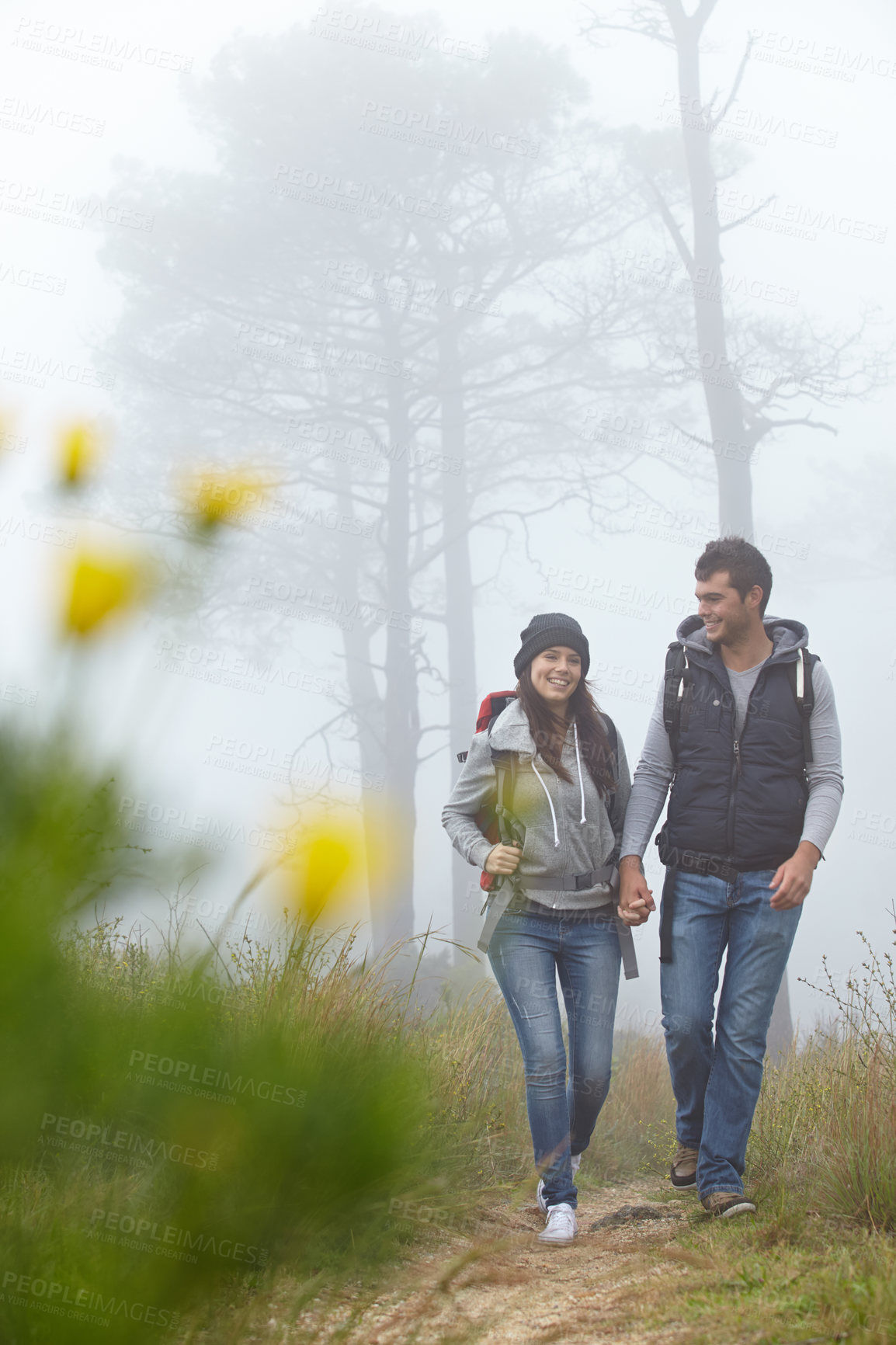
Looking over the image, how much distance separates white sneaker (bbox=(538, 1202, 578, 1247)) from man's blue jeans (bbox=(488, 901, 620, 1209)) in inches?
1.6

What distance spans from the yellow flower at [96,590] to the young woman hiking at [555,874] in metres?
1.93

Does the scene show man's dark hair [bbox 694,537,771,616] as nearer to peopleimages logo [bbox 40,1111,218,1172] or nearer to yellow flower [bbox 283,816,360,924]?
yellow flower [bbox 283,816,360,924]

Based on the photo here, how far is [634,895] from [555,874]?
0.26m

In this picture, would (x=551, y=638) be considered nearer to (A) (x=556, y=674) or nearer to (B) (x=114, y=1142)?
(A) (x=556, y=674)

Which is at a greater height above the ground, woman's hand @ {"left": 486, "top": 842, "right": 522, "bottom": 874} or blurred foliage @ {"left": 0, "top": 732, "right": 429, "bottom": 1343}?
woman's hand @ {"left": 486, "top": 842, "right": 522, "bottom": 874}

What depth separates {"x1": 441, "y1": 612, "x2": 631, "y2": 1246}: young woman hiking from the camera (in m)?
3.55

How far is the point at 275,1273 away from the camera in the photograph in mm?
2686

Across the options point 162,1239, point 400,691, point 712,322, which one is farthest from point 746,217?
point 162,1239

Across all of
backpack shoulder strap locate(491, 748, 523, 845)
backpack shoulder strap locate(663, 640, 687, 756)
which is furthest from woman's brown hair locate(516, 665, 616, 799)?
backpack shoulder strap locate(663, 640, 687, 756)

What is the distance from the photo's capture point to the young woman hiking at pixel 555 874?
3.55m

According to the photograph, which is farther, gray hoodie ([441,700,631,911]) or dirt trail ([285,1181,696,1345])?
gray hoodie ([441,700,631,911])

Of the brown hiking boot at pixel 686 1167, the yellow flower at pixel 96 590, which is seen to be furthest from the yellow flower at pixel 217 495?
the brown hiking boot at pixel 686 1167

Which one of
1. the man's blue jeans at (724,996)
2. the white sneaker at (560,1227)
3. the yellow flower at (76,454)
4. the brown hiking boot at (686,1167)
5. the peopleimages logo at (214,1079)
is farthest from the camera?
the brown hiking boot at (686,1167)

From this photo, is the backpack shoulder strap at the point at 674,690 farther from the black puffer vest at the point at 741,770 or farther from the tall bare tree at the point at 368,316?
the tall bare tree at the point at 368,316
